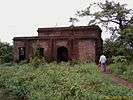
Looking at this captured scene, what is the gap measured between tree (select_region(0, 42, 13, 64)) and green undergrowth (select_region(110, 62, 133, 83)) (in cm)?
2044

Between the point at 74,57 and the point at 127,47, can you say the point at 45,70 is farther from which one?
the point at 127,47

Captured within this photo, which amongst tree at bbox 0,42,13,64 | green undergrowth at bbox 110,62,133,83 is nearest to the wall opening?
tree at bbox 0,42,13,64

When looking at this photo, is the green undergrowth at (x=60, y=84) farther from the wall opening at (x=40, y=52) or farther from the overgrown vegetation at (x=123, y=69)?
the wall opening at (x=40, y=52)

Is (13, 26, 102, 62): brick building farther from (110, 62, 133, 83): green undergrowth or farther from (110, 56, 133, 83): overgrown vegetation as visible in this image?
(110, 62, 133, 83): green undergrowth

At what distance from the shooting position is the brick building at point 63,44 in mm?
40125

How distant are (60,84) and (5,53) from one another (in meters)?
27.9

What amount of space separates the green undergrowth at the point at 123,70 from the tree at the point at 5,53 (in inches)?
805

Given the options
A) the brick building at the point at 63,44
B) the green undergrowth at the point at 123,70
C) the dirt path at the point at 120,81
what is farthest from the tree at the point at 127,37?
the dirt path at the point at 120,81

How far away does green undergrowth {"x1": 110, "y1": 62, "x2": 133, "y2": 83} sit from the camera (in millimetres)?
29530

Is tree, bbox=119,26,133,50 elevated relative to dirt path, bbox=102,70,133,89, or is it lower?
elevated

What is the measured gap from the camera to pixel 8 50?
2132 inches

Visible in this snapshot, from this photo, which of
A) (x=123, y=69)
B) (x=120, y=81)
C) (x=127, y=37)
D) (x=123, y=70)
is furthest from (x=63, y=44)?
(x=120, y=81)

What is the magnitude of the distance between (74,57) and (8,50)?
1615 cm

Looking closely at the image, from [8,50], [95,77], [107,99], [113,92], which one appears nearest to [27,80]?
[95,77]
